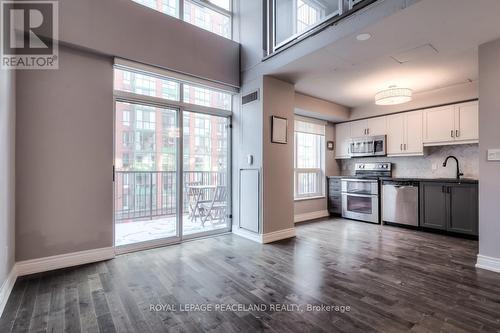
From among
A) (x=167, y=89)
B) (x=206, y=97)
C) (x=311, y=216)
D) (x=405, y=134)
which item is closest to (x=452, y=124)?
(x=405, y=134)

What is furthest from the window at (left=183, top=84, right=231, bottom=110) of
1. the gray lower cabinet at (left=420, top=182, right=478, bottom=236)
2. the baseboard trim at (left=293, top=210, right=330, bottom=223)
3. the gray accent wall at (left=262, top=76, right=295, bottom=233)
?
the gray lower cabinet at (left=420, top=182, right=478, bottom=236)

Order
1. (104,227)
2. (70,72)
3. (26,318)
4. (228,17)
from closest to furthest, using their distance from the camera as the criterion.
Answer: (26,318) → (70,72) → (104,227) → (228,17)

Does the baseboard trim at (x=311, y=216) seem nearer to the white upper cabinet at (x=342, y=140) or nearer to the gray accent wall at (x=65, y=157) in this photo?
the white upper cabinet at (x=342, y=140)

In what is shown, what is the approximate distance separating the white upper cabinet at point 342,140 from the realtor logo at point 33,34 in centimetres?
547

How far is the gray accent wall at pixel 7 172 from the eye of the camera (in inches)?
83.0

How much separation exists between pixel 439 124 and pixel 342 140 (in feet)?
6.34

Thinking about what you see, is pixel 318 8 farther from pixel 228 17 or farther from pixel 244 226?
pixel 244 226

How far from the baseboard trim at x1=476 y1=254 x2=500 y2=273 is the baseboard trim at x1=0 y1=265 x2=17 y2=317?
14.9 feet

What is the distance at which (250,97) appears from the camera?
408 centimetres

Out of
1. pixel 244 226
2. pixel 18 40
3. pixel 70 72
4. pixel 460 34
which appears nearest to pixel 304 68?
pixel 460 34

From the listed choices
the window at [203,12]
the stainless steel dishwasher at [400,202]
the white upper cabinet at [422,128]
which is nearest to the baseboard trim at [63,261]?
the window at [203,12]

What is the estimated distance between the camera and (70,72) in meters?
2.91

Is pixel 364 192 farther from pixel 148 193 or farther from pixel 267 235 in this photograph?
pixel 148 193

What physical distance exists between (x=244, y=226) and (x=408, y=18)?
3.38 m
